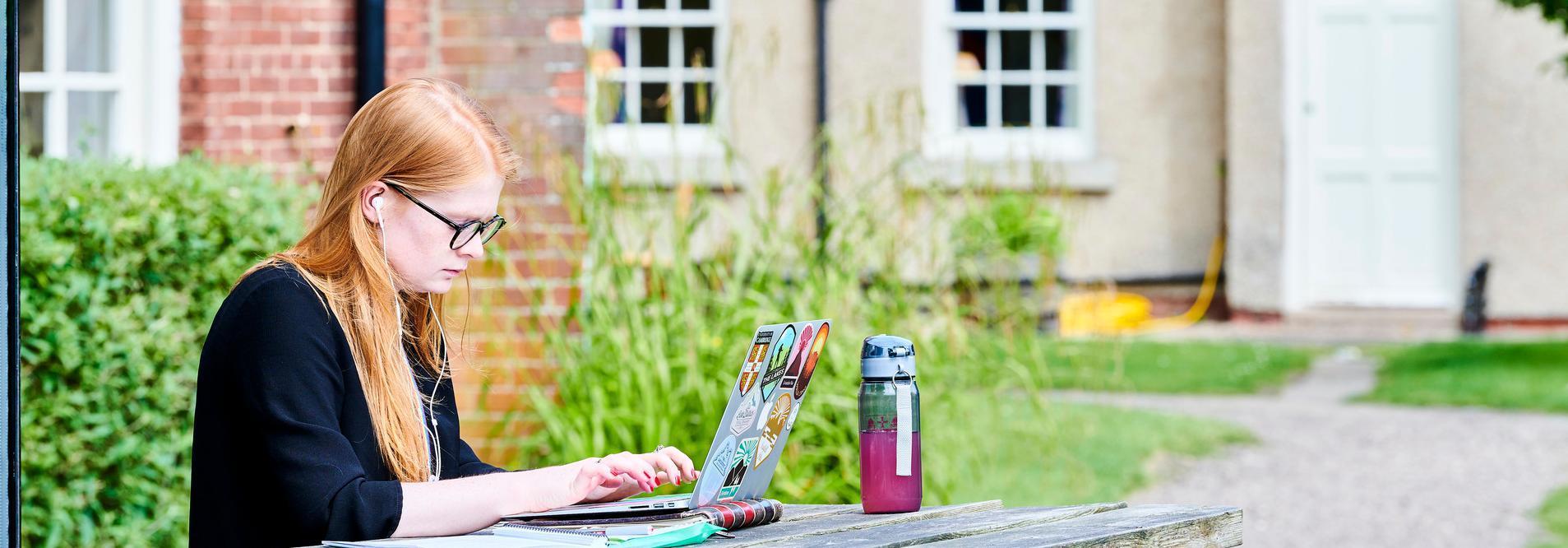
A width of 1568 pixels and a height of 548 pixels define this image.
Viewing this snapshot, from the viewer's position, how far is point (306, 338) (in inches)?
75.3

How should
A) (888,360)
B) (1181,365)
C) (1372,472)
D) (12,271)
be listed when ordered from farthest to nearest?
1. (1181,365)
2. (1372,472)
3. (888,360)
4. (12,271)

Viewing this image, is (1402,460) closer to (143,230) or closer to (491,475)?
(143,230)

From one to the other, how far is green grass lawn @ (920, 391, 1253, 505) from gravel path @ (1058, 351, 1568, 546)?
6.8 inches

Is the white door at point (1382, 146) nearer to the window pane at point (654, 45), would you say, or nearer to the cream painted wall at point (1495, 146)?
the cream painted wall at point (1495, 146)

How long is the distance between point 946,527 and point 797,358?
0.28m

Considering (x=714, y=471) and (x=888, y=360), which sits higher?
(x=888, y=360)

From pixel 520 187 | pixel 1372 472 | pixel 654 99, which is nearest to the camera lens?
pixel 520 187

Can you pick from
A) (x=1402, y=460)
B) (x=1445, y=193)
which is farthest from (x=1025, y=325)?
(x=1445, y=193)

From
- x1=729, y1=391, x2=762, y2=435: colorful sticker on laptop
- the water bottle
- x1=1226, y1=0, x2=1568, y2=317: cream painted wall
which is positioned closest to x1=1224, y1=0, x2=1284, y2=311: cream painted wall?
x1=1226, y1=0, x2=1568, y2=317: cream painted wall

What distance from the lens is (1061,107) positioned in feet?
39.5

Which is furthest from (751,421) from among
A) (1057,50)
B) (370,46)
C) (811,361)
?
(1057,50)

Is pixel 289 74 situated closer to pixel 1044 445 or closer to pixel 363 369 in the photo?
pixel 1044 445

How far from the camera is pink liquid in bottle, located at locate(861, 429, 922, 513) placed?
87.6 inches

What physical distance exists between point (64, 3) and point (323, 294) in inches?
155
